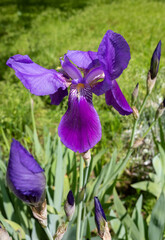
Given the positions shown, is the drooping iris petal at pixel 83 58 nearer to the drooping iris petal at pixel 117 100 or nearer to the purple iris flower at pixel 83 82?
the purple iris flower at pixel 83 82

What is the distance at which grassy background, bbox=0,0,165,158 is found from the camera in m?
2.30

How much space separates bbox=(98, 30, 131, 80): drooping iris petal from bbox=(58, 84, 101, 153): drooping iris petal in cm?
15

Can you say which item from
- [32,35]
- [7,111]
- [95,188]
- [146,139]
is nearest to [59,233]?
[95,188]

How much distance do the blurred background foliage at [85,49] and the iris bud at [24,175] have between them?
2.39 ft

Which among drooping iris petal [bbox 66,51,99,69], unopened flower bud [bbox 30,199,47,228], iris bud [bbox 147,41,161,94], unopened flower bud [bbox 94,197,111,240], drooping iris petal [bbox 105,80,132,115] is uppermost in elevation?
drooping iris petal [bbox 66,51,99,69]

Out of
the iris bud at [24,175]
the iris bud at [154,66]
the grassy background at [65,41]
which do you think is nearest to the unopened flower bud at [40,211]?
the iris bud at [24,175]

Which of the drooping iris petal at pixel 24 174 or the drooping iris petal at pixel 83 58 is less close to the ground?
the drooping iris petal at pixel 83 58

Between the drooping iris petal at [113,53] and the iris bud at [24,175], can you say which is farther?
the drooping iris petal at [113,53]

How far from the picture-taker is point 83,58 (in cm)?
89

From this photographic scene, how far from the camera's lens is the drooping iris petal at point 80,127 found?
78 cm

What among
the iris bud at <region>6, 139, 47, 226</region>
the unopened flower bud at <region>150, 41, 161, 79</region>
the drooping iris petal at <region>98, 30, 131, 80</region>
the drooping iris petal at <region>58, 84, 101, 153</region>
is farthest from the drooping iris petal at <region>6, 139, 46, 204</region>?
the unopened flower bud at <region>150, 41, 161, 79</region>

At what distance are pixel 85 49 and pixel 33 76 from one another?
1736mm

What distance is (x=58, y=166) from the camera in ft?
4.40

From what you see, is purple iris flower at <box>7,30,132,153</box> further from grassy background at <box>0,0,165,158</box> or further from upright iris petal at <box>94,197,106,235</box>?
grassy background at <box>0,0,165,158</box>
